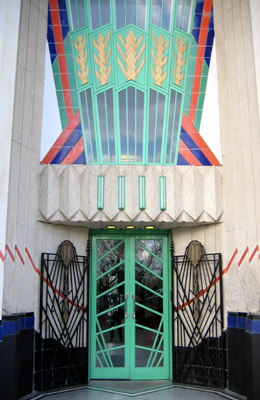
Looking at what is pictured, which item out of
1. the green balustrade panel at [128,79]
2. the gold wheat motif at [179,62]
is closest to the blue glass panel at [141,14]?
the green balustrade panel at [128,79]

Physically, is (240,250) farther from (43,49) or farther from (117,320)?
(43,49)

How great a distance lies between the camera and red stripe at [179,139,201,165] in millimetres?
6566

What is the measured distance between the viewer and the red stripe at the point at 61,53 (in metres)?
6.64

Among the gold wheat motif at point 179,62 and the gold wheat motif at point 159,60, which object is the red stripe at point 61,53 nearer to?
the gold wheat motif at point 159,60

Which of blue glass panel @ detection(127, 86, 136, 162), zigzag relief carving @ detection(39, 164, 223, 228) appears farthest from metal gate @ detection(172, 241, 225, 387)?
blue glass panel @ detection(127, 86, 136, 162)

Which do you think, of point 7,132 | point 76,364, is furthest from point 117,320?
point 7,132

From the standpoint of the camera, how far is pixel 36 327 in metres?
5.98

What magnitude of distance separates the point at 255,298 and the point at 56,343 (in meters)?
2.91

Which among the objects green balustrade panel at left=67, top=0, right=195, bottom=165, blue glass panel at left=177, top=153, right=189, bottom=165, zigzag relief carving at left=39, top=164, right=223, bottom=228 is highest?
green balustrade panel at left=67, top=0, right=195, bottom=165

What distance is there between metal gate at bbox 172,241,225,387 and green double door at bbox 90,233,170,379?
11.3 inches

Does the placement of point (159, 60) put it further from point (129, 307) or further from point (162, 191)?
point (129, 307)

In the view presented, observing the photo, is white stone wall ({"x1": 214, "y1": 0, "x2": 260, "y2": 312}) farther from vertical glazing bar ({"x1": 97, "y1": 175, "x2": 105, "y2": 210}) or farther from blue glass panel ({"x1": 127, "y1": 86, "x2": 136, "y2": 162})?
vertical glazing bar ({"x1": 97, "y1": 175, "x2": 105, "y2": 210})

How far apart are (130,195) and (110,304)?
186cm

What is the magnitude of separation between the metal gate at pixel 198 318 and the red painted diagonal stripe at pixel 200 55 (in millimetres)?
2178
